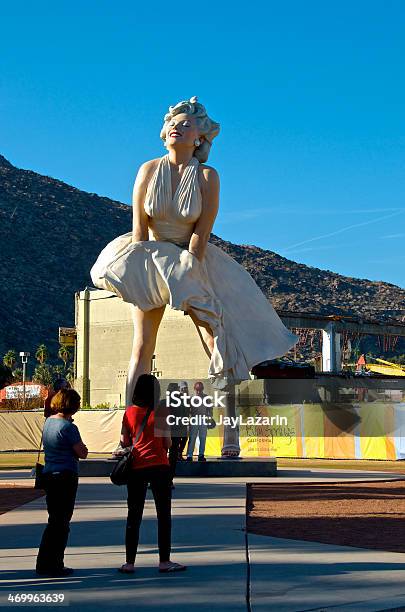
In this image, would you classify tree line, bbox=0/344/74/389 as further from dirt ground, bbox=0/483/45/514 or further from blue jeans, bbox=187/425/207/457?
dirt ground, bbox=0/483/45/514

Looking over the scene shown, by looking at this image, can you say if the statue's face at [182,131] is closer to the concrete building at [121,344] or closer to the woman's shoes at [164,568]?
the woman's shoes at [164,568]

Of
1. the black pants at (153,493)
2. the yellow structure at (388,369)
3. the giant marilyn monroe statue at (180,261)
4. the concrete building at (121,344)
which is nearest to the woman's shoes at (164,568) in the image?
the black pants at (153,493)

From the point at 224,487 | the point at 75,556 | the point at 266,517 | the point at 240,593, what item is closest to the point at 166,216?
the point at 224,487

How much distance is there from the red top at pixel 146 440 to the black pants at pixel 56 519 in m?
0.54

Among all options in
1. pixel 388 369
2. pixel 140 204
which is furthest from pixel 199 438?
pixel 388 369

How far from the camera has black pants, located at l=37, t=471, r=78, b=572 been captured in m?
7.51

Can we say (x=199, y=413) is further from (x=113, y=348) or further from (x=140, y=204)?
(x=113, y=348)

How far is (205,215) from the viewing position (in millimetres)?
15602

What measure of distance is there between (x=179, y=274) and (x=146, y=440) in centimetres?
773

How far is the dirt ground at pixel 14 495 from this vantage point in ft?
44.0

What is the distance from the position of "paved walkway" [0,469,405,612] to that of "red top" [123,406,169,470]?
31.7 inches

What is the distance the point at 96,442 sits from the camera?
3519 cm

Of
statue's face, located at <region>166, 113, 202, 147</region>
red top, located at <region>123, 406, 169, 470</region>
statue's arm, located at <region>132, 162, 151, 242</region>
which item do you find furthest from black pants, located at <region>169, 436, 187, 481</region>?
statue's face, located at <region>166, 113, 202, 147</region>

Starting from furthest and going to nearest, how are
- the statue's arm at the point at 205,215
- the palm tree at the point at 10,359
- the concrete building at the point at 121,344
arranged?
the palm tree at the point at 10,359, the concrete building at the point at 121,344, the statue's arm at the point at 205,215
